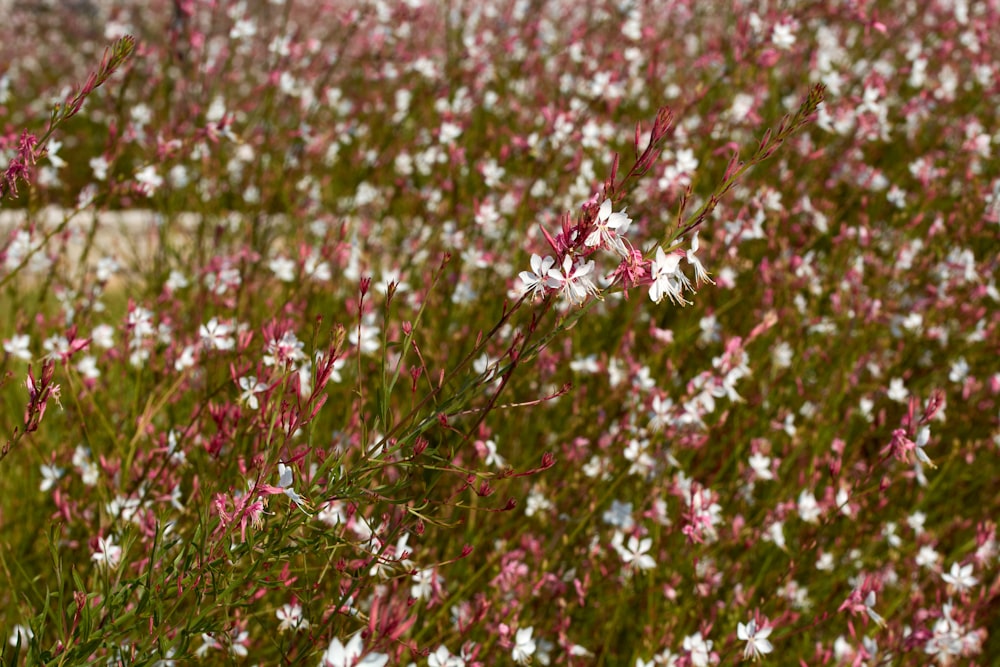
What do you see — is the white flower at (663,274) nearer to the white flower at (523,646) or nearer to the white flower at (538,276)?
the white flower at (538,276)

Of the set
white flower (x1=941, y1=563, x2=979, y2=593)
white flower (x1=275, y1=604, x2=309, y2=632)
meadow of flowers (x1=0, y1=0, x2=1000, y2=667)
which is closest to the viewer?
meadow of flowers (x1=0, y1=0, x2=1000, y2=667)

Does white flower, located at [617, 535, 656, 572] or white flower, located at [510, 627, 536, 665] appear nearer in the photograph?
white flower, located at [510, 627, 536, 665]

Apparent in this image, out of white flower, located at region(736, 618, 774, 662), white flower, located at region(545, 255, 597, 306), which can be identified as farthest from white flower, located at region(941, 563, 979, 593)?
white flower, located at region(545, 255, 597, 306)

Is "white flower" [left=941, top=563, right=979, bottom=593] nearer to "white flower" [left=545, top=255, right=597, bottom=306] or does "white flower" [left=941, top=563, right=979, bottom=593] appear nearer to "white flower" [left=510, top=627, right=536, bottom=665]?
"white flower" [left=510, top=627, right=536, bottom=665]

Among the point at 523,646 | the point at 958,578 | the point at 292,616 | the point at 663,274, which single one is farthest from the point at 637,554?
the point at 663,274

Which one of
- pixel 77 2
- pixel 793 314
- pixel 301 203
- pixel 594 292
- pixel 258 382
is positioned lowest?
pixel 594 292

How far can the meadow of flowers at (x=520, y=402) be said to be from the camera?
1305mm

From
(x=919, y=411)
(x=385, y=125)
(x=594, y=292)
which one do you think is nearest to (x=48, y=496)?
(x=594, y=292)

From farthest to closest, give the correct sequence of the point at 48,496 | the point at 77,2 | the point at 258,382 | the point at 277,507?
the point at 77,2 < the point at 48,496 < the point at 258,382 < the point at 277,507

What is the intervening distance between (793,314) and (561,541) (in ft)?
4.25

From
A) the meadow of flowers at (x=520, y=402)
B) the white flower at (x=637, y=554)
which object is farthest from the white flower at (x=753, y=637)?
the white flower at (x=637, y=554)

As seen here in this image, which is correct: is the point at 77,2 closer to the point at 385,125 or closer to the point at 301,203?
the point at 385,125

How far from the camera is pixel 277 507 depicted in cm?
131

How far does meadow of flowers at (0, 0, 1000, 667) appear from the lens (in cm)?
130
